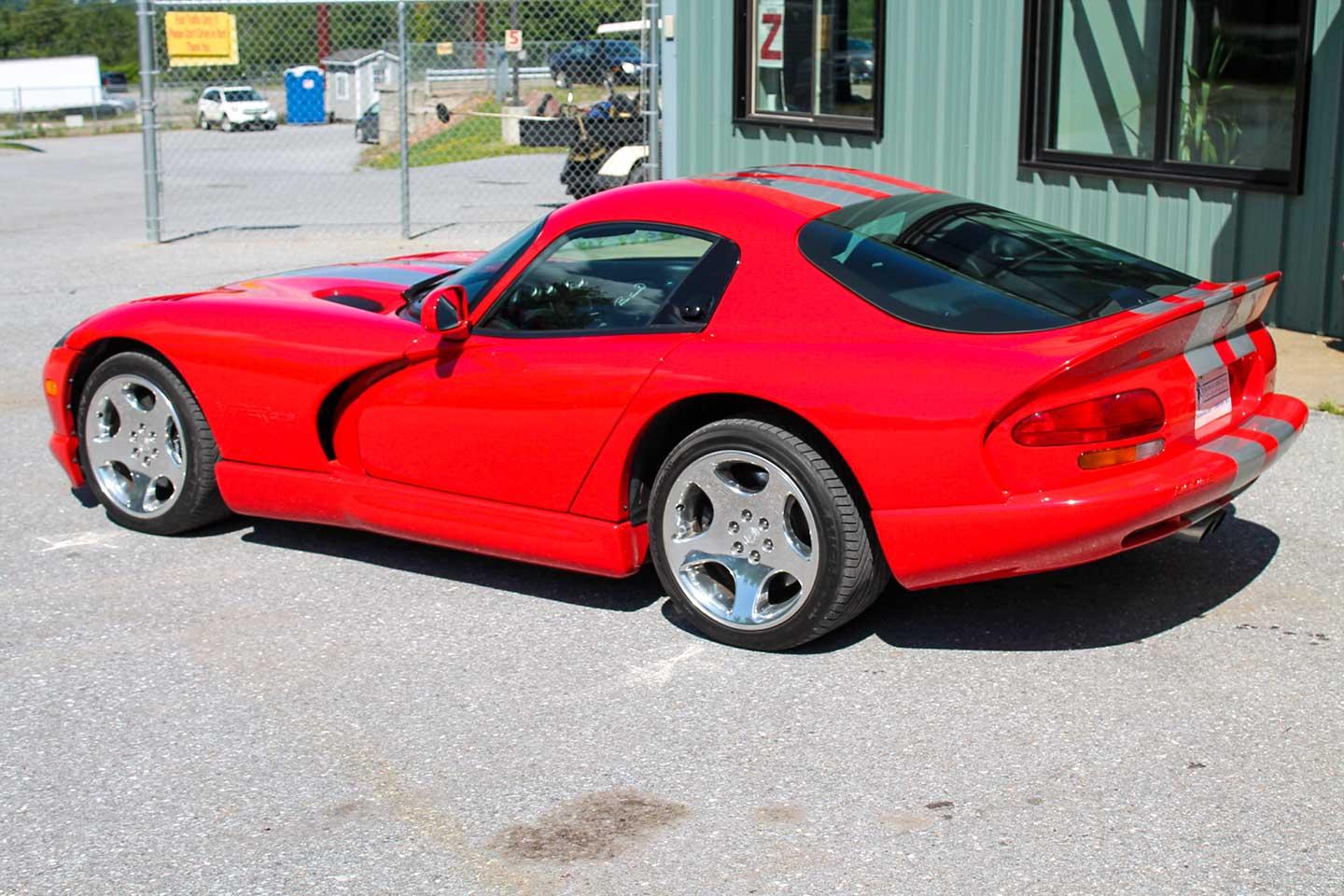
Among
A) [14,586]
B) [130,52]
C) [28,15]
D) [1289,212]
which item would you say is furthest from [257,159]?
[130,52]

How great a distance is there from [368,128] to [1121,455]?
27534 millimetres

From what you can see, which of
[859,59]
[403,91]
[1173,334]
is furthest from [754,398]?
[403,91]

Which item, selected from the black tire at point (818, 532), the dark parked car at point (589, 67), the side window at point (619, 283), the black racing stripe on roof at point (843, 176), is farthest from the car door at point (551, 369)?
the dark parked car at point (589, 67)

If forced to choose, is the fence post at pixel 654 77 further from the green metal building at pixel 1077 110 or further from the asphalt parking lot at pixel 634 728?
the asphalt parking lot at pixel 634 728

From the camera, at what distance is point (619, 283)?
5094mm

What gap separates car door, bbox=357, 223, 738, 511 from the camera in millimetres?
4879

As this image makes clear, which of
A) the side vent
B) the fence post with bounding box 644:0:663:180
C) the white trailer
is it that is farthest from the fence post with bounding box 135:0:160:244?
the white trailer

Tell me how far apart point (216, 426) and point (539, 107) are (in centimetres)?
1389

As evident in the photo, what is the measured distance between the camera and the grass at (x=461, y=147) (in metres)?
25.8

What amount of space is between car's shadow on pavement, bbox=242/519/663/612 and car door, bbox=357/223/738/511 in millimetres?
419

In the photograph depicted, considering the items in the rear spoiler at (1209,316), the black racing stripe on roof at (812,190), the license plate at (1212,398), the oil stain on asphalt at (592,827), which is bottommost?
the oil stain on asphalt at (592,827)

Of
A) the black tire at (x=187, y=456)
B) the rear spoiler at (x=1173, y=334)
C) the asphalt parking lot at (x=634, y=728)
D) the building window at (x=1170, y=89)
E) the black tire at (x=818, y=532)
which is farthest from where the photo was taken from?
the building window at (x=1170, y=89)

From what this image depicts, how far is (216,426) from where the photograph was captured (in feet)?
18.7

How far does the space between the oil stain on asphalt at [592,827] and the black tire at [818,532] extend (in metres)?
0.95
